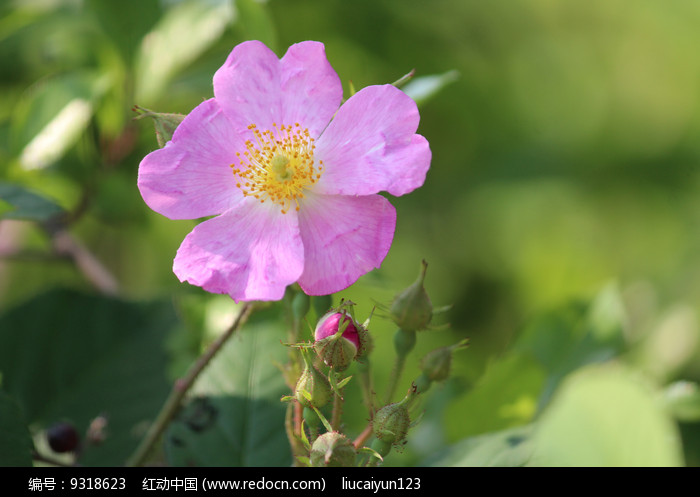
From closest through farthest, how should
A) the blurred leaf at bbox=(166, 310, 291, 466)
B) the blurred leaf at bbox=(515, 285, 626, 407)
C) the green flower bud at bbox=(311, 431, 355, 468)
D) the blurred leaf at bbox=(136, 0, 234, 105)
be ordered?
the green flower bud at bbox=(311, 431, 355, 468)
the blurred leaf at bbox=(166, 310, 291, 466)
the blurred leaf at bbox=(515, 285, 626, 407)
the blurred leaf at bbox=(136, 0, 234, 105)

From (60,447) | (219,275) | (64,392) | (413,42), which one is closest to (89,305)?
(64,392)

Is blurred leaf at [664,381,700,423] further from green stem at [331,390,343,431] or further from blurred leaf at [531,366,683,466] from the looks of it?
green stem at [331,390,343,431]

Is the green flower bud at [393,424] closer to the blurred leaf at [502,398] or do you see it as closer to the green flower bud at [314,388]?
the green flower bud at [314,388]

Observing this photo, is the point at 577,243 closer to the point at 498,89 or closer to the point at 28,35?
the point at 498,89

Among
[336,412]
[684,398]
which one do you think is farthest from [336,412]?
[684,398]

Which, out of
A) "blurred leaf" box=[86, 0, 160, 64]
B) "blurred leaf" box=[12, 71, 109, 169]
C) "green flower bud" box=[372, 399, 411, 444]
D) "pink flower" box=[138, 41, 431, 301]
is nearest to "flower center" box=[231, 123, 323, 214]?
"pink flower" box=[138, 41, 431, 301]

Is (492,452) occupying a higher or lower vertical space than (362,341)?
lower

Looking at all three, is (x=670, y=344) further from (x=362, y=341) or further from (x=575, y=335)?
(x=362, y=341)

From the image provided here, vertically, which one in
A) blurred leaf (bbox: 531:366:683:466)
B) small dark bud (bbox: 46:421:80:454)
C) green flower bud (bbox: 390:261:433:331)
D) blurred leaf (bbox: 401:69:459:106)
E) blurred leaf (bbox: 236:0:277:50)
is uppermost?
blurred leaf (bbox: 236:0:277:50)
